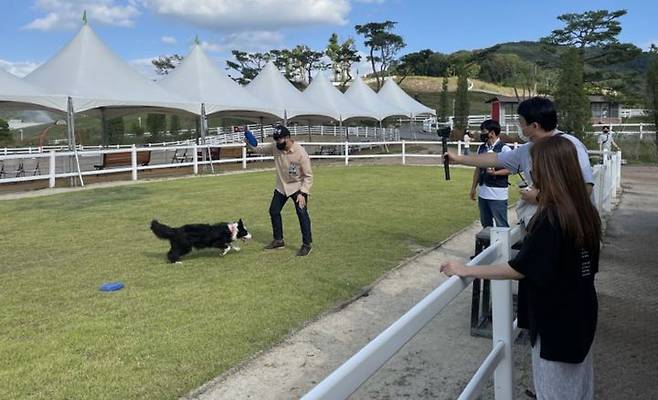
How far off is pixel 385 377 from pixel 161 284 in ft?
10.2

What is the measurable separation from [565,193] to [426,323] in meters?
0.80

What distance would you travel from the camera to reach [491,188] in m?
6.62

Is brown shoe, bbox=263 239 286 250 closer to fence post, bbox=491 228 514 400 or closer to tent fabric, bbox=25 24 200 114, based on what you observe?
fence post, bbox=491 228 514 400

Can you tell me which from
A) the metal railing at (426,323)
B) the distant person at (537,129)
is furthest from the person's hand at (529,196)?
the metal railing at (426,323)

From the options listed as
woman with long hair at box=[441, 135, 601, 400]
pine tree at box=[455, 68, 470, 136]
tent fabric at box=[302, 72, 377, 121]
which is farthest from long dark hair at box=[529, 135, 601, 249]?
pine tree at box=[455, 68, 470, 136]

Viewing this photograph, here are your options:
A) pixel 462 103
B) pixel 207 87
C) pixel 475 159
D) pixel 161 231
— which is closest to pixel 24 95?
pixel 207 87

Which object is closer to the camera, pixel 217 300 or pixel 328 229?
pixel 217 300

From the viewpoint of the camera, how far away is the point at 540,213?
236 centimetres

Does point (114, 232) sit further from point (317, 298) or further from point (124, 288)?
point (317, 298)

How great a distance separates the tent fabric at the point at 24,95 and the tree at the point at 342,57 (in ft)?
249

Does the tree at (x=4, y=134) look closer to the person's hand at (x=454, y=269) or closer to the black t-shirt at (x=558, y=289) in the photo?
the person's hand at (x=454, y=269)

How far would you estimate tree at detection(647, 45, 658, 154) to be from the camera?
85.8 ft

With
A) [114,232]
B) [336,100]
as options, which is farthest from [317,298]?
[336,100]

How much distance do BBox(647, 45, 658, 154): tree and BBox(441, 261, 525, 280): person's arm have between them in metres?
28.0
